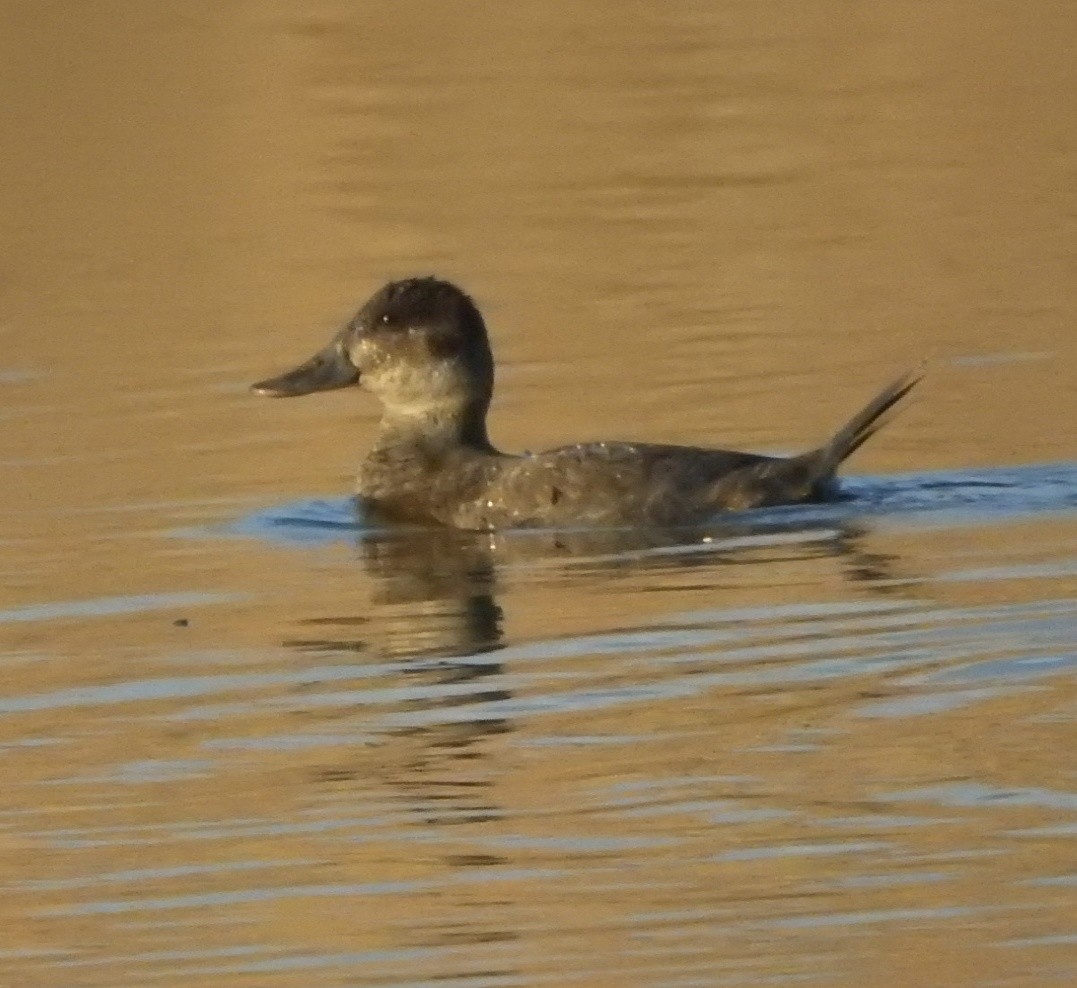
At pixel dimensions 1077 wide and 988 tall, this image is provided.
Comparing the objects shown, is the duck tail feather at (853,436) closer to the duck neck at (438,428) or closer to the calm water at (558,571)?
the calm water at (558,571)

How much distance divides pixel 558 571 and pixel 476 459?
1374 mm

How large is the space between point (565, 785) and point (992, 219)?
1028 cm

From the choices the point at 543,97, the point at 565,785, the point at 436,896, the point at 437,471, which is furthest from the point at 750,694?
the point at 543,97

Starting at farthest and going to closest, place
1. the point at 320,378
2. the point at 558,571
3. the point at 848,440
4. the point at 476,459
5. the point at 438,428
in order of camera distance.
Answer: the point at 320,378
the point at 438,428
the point at 476,459
the point at 848,440
the point at 558,571

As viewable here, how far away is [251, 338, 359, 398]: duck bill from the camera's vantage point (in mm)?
11969

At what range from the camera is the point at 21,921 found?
21.1 ft

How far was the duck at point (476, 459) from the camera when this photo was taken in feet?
34.7

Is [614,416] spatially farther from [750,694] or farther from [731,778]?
[731,778]

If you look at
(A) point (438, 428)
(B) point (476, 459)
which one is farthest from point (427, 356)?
(B) point (476, 459)

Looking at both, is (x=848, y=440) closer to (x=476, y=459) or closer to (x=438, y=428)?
(x=476, y=459)

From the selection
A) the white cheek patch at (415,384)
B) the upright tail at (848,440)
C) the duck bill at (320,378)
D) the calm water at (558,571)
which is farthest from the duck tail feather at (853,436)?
the duck bill at (320,378)

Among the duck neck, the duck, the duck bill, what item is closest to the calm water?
the duck

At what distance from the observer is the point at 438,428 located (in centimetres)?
1162

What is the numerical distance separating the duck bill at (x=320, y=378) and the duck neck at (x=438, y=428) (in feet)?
1.22
